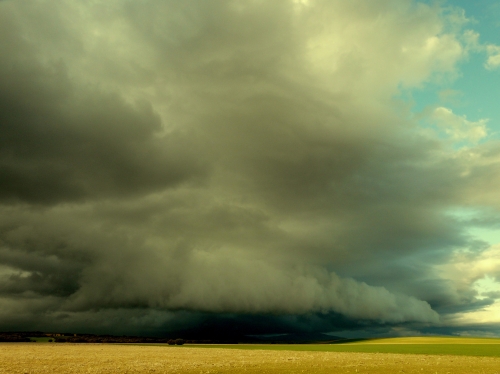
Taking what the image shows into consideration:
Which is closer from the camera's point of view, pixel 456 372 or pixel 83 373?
pixel 83 373

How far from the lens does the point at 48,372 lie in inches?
2195

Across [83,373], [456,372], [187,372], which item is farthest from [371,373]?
[83,373]

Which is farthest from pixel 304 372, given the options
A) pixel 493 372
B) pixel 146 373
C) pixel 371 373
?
pixel 493 372

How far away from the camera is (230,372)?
5797 cm

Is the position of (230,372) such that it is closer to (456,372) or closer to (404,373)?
(404,373)

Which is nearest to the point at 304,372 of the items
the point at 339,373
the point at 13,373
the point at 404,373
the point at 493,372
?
the point at 339,373

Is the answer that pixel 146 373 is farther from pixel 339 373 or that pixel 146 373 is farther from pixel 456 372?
pixel 456 372

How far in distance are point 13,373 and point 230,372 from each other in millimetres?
29572

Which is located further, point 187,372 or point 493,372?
point 493,372

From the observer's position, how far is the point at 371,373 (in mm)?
57406

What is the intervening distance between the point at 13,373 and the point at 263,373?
112 feet

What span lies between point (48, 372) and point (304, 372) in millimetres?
36184

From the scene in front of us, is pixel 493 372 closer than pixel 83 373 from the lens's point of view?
No

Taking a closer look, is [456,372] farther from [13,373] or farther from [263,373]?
[13,373]
